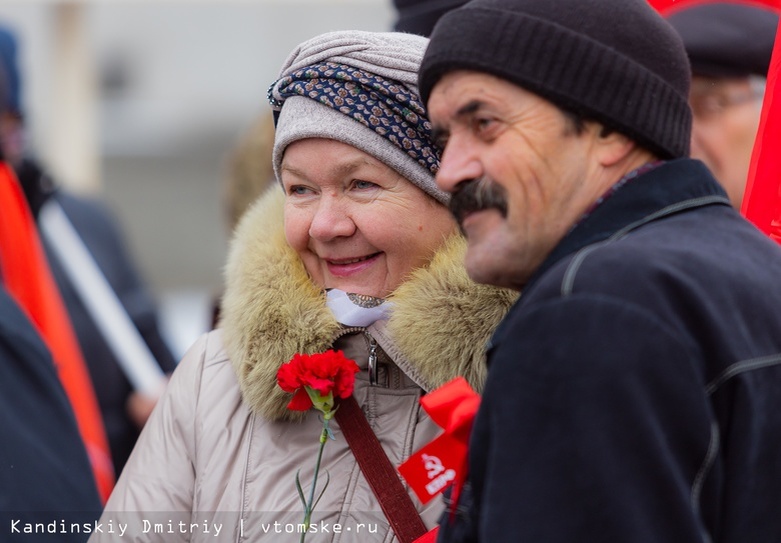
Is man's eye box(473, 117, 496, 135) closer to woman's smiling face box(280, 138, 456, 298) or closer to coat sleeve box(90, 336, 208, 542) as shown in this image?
woman's smiling face box(280, 138, 456, 298)

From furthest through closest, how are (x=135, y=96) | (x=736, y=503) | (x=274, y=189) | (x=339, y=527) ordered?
(x=135, y=96) → (x=274, y=189) → (x=339, y=527) → (x=736, y=503)

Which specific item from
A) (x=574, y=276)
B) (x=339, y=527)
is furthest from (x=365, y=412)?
(x=574, y=276)

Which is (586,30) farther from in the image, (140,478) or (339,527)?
(140,478)

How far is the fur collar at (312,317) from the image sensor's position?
6.73ft

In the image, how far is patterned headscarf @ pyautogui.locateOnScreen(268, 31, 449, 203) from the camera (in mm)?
2146

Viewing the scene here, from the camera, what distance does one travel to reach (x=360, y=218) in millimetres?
2172

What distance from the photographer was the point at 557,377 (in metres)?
1.29

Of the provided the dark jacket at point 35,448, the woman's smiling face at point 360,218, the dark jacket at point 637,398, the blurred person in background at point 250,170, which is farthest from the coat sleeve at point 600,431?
the blurred person in background at point 250,170

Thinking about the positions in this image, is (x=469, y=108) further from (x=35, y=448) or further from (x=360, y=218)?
(x=35, y=448)

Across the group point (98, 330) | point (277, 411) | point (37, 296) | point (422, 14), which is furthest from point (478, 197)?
point (98, 330)

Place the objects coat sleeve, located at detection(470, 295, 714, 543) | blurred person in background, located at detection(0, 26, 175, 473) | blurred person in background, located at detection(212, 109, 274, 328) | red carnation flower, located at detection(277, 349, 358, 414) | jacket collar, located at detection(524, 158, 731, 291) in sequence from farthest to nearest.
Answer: blurred person in background, located at detection(0, 26, 175, 473) < blurred person in background, located at detection(212, 109, 274, 328) < red carnation flower, located at detection(277, 349, 358, 414) < jacket collar, located at detection(524, 158, 731, 291) < coat sleeve, located at detection(470, 295, 714, 543)

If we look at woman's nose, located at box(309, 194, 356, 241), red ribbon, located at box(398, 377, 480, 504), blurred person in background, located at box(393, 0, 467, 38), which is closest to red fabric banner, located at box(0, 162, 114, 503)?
blurred person in background, located at box(393, 0, 467, 38)

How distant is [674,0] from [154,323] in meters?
2.67

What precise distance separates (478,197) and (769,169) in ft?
2.80
